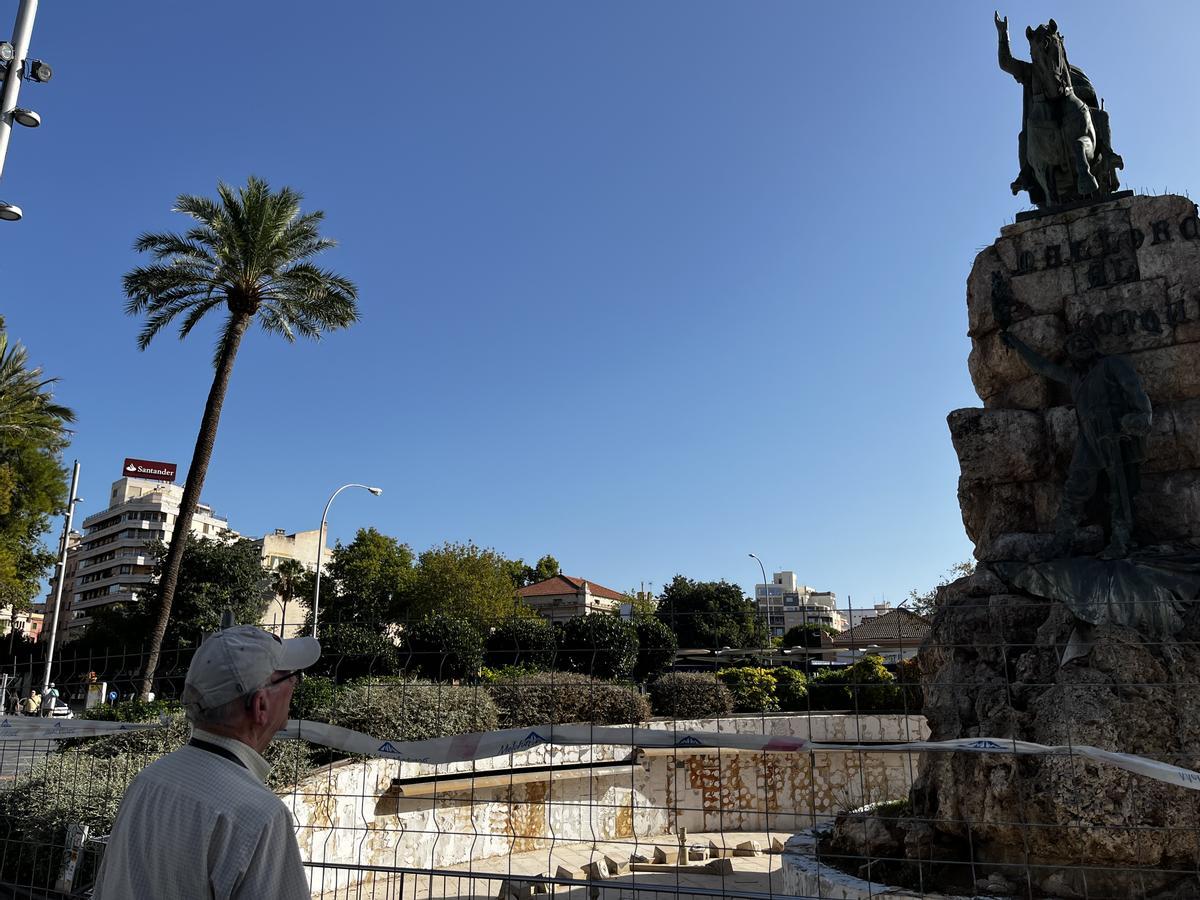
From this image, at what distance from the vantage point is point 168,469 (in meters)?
80.5

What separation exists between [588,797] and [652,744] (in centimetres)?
910

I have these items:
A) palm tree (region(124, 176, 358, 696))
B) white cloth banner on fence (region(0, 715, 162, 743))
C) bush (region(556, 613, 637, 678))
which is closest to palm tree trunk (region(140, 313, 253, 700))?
palm tree (region(124, 176, 358, 696))

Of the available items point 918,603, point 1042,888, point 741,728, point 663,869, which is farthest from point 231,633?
point 918,603

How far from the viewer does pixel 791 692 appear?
19.6 meters

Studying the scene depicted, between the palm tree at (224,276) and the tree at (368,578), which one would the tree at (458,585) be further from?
the palm tree at (224,276)

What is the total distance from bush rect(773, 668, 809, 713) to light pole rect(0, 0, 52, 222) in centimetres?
1719

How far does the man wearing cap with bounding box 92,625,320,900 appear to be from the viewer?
1.80 m

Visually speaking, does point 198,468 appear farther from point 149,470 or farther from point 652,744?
point 149,470

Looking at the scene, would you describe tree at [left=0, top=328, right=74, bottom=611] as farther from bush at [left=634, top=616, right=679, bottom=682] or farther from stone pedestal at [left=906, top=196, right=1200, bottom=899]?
stone pedestal at [left=906, top=196, right=1200, bottom=899]

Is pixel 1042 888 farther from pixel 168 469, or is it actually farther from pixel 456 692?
pixel 168 469

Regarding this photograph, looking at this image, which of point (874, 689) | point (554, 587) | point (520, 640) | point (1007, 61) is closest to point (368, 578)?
point (554, 587)

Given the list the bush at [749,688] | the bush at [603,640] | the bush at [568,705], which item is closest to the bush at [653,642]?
the bush at [603,640]

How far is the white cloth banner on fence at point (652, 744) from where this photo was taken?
171 inches

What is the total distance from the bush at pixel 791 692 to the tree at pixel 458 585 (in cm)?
2509
